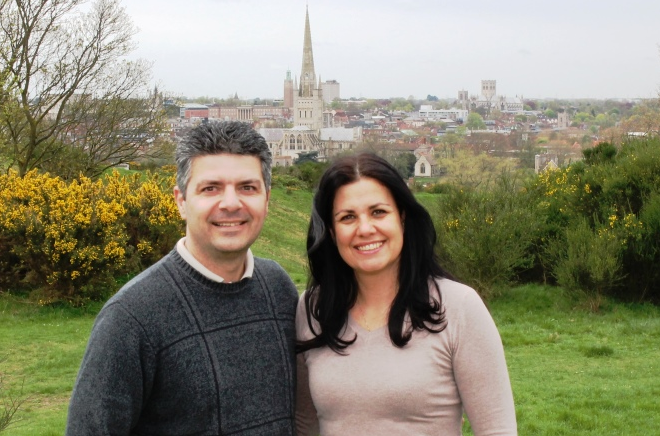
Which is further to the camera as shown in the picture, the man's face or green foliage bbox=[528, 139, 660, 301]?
green foliage bbox=[528, 139, 660, 301]

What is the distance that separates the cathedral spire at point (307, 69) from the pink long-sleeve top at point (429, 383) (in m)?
117

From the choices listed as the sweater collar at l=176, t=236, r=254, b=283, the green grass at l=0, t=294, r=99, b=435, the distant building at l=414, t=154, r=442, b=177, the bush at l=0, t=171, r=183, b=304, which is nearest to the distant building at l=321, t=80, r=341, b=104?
the distant building at l=414, t=154, r=442, b=177

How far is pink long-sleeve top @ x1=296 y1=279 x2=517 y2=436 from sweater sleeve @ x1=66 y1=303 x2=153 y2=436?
1.86 ft

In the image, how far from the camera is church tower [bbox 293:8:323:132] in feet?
382

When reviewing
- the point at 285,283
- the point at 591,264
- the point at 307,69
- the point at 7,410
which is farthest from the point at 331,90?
the point at 285,283

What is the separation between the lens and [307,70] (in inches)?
4749

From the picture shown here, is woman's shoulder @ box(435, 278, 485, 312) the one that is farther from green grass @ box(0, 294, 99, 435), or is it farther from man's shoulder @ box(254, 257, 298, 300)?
green grass @ box(0, 294, 99, 435)

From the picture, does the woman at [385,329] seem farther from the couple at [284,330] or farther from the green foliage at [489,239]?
the green foliage at [489,239]

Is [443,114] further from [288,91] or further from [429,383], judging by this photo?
[429,383]

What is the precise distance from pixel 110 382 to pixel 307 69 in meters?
121

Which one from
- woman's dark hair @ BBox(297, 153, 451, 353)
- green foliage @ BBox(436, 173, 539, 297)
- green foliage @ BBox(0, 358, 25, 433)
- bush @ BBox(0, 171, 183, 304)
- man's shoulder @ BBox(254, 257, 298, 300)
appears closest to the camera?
woman's dark hair @ BBox(297, 153, 451, 353)

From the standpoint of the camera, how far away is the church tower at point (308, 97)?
116500 millimetres

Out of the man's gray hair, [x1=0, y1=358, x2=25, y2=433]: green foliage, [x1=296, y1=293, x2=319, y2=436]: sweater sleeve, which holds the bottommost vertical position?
[x1=0, y1=358, x2=25, y2=433]: green foliage

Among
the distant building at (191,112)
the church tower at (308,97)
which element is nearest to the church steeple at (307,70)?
the church tower at (308,97)
